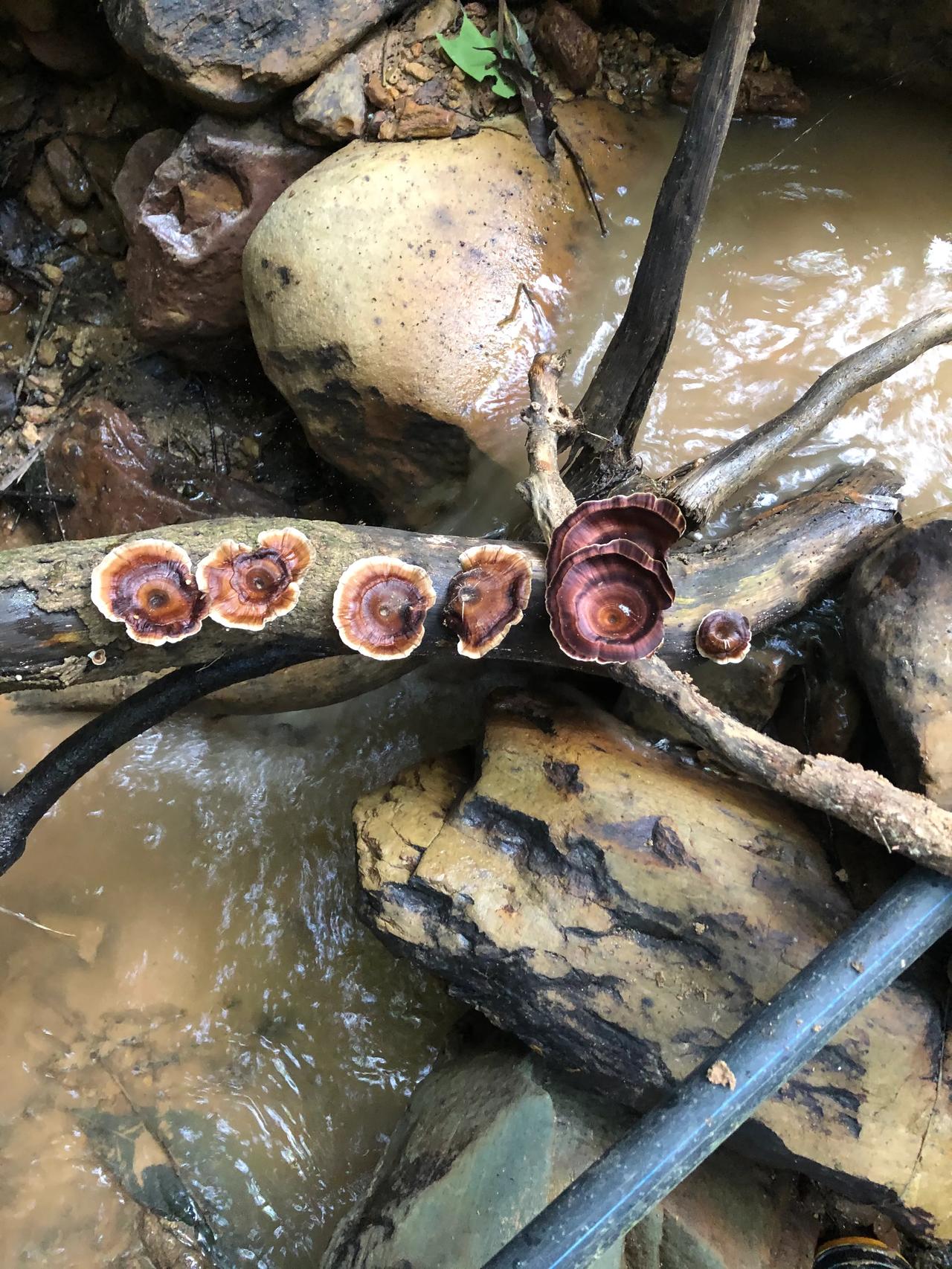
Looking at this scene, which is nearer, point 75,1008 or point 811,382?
point 75,1008

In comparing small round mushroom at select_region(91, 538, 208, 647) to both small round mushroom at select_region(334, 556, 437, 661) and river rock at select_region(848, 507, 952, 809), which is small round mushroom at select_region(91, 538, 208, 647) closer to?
small round mushroom at select_region(334, 556, 437, 661)

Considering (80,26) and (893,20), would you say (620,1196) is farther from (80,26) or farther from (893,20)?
(80,26)

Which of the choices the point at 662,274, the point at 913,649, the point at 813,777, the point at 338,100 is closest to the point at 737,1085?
the point at 813,777

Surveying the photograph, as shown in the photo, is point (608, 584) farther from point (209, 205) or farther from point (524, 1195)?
point (209, 205)

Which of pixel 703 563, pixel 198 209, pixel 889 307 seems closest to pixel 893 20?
pixel 889 307

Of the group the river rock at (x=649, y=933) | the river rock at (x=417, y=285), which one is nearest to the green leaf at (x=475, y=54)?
the river rock at (x=417, y=285)

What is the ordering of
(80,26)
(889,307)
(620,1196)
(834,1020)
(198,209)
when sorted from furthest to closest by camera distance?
(80,26) → (198,209) → (889,307) → (834,1020) → (620,1196)
